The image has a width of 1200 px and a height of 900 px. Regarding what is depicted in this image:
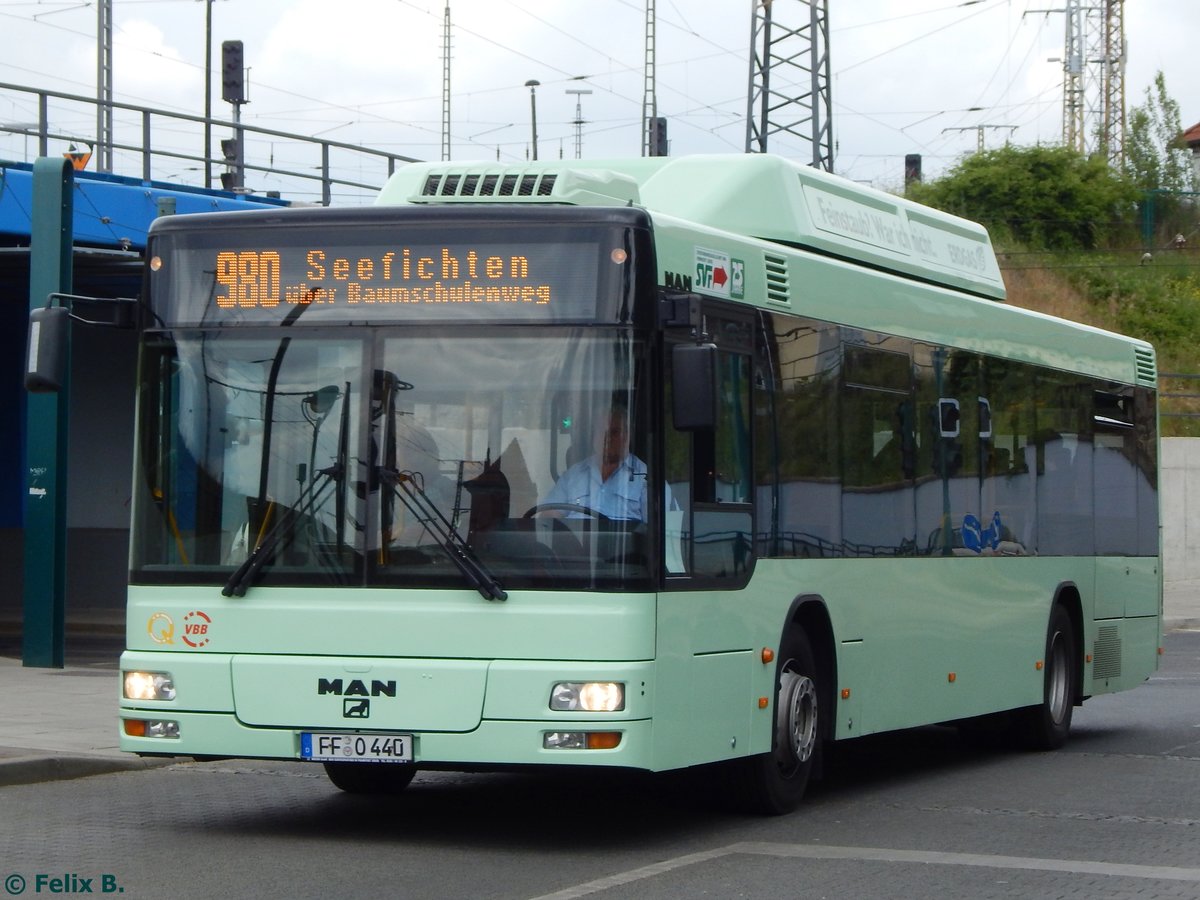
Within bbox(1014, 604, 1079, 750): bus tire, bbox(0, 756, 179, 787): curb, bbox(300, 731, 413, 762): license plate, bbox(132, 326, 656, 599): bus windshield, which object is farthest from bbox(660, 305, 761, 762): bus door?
bbox(1014, 604, 1079, 750): bus tire

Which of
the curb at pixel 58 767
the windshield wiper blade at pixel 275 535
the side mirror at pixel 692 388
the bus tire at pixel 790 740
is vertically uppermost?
the side mirror at pixel 692 388

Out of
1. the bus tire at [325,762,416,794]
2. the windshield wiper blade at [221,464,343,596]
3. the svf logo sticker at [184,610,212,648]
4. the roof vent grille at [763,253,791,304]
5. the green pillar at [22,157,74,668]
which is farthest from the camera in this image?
the green pillar at [22,157,74,668]

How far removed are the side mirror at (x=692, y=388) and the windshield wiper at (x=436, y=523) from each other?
3.47ft

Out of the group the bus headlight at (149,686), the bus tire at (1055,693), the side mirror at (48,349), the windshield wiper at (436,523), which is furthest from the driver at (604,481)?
the bus tire at (1055,693)

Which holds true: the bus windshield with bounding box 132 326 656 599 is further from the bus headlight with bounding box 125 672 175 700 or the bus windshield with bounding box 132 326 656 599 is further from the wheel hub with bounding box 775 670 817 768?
the wheel hub with bounding box 775 670 817 768

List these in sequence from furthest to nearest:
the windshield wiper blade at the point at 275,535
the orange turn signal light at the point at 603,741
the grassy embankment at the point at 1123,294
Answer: the grassy embankment at the point at 1123,294
the windshield wiper blade at the point at 275,535
the orange turn signal light at the point at 603,741

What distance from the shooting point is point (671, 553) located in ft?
29.6

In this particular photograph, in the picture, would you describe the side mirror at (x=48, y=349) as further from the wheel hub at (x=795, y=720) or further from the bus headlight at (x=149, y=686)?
the wheel hub at (x=795, y=720)

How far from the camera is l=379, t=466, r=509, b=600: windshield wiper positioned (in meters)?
→ 8.85

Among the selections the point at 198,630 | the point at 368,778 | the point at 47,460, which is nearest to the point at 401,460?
the point at 198,630

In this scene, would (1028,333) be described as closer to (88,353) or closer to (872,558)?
(872,558)

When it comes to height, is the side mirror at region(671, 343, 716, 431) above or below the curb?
above

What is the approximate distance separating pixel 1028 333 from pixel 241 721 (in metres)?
7.08

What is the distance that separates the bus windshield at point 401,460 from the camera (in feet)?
29.0
